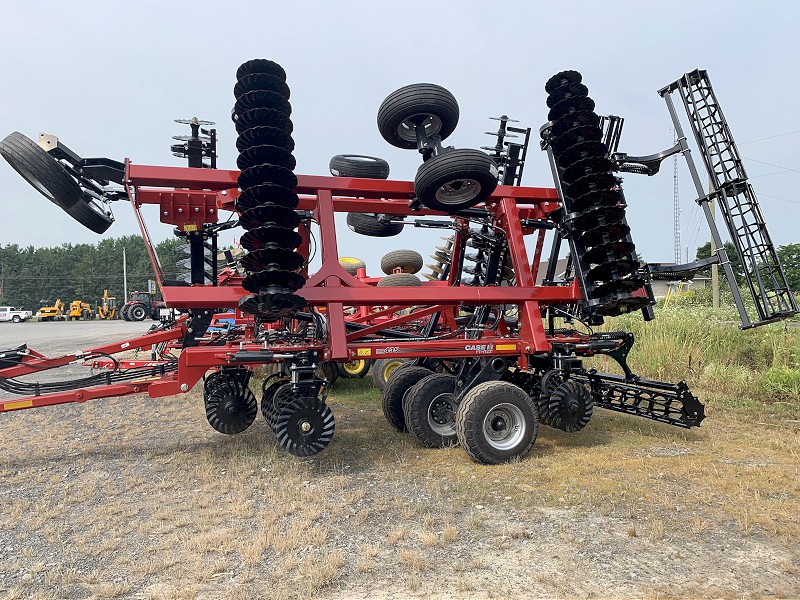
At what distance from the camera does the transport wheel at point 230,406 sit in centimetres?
583

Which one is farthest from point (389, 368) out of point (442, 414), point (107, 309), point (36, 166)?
point (107, 309)

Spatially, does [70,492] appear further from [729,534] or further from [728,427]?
[728,427]

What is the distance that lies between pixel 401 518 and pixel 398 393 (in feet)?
8.90

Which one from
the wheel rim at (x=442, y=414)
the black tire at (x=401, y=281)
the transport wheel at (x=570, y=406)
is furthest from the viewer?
the black tire at (x=401, y=281)

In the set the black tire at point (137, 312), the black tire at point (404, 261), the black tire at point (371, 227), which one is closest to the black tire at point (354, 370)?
the black tire at point (404, 261)

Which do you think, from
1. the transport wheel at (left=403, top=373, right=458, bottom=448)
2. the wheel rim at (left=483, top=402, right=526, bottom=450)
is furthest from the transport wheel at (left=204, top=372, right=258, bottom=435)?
the wheel rim at (left=483, top=402, right=526, bottom=450)

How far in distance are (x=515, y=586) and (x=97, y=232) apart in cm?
513

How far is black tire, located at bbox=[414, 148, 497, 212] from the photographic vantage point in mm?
5016

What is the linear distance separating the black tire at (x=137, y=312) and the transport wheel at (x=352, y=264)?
33191 mm

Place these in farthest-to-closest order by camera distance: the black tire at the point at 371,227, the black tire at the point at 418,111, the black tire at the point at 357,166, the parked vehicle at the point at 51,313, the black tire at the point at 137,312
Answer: the parked vehicle at the point at 51,313
the black tire at the point at 137,312
the black tire at the point at 371,227
the black tire at the point at 357,166
the black tire at the point at 418,111

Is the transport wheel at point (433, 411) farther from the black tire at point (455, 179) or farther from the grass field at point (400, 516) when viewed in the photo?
the black tire at point (455, 179)

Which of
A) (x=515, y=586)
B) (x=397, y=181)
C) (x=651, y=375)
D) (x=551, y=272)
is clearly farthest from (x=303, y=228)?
(x=651, y=375)

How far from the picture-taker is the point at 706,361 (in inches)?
380

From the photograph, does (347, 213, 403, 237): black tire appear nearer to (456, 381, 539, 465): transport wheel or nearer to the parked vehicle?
(456, 381, 539, 465): transport wheel
